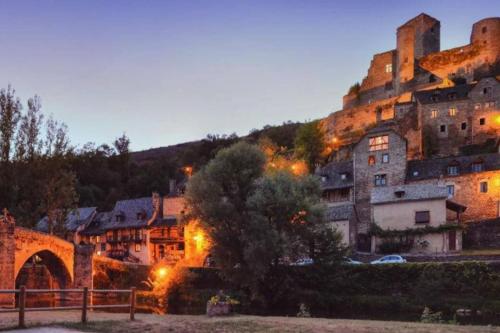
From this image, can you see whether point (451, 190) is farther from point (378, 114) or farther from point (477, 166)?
point (378, 114)

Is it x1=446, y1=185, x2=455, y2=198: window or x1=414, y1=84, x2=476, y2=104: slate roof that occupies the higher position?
x1=414, y1=84, x2=476, y2=104: slate roof

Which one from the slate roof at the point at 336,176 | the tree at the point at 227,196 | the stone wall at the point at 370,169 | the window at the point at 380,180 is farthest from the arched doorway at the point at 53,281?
the window at the point at 380,180

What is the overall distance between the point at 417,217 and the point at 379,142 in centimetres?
1126

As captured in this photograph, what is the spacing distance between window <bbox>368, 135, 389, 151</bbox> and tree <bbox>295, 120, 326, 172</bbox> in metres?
17.6

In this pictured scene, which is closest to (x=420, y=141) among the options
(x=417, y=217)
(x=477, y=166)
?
(x=477, y=166)

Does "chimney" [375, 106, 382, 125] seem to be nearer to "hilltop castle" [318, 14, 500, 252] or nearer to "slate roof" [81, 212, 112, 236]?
"hilltop castle" [318, 14, 500, 252]

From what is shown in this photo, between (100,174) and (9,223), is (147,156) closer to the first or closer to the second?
(100,174)

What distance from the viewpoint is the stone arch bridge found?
30141 millimetres

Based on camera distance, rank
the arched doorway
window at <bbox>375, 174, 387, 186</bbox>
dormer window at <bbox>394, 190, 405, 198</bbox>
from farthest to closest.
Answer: window at <bbox>375, 174, 387, 186</bbox>
dormer window at <bbox>394, 190, 405, 198</bbox>
the arched doorway

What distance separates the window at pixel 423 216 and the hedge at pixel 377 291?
38.8ft

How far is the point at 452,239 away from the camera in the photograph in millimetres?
43156

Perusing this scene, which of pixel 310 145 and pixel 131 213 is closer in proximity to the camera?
pixel 131 213

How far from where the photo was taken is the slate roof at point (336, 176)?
5588 cm

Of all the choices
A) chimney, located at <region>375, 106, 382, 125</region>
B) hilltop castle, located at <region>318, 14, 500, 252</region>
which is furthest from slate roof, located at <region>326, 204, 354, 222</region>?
chimney, located at <region>375, 106, 382, 125</region>
